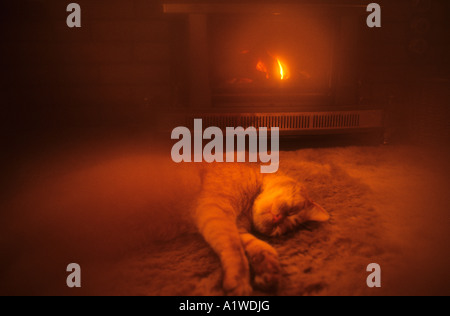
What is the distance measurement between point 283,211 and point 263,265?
451 millimetres

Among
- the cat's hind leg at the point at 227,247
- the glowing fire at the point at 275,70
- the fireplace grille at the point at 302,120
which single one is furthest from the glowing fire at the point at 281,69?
the cat's hind leg at the point at 227,247

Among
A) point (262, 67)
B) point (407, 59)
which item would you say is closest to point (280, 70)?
point (262, 67)

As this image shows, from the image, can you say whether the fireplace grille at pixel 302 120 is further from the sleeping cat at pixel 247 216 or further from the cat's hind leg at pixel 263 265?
the cat's hind leg at pixel 263 265

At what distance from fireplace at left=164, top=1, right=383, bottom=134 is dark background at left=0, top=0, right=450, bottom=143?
0.78m

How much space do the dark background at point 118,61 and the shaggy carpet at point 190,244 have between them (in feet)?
5.79

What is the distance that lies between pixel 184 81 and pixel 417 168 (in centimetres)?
→ 249

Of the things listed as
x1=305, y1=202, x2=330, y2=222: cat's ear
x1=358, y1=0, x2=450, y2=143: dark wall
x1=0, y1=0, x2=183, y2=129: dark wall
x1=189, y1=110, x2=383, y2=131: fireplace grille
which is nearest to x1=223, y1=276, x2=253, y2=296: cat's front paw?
x1=305, y1=202, x2=330, y2=222: cat's ear

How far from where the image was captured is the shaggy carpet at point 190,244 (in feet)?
4.39

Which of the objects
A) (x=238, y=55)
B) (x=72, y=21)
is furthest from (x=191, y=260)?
(x=72, y=21)

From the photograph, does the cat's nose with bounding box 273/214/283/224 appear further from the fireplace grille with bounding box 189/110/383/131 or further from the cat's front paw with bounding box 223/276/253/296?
the fireplace grille with bounding box 189/110/383/131

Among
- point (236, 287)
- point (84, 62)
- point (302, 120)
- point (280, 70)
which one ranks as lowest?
point (236, 287)

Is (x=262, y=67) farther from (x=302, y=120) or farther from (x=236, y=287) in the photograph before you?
(x=236, y=287)

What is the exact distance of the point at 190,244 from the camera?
1.62 m
